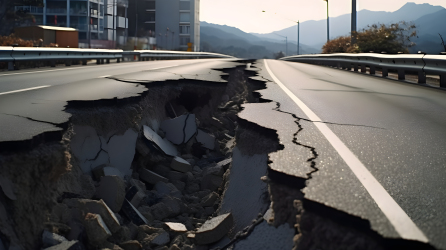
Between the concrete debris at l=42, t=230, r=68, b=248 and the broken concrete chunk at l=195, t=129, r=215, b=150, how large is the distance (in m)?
4.86

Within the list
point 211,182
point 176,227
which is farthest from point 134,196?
point 211,182

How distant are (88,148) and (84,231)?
193cm

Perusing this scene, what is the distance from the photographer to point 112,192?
5.19m

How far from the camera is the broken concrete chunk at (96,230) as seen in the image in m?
4.22

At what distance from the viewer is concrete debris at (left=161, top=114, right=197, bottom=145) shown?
27.8 ft

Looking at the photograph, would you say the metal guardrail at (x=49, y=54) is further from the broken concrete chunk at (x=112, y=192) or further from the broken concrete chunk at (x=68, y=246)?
the broken concrete chunk at (x=68, y=246)

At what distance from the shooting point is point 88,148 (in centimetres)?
605

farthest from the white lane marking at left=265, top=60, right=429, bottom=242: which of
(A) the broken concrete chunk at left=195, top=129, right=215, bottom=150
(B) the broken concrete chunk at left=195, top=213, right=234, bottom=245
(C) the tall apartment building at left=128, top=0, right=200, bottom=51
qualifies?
(C) the tall apartment building at left=128, top=0, right=200, bottom=51

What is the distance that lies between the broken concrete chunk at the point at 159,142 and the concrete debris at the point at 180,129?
0.44m

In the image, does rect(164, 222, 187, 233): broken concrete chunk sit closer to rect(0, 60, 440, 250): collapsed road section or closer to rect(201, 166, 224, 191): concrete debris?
→ rect(0, 60, 440, 250): collapsed road section

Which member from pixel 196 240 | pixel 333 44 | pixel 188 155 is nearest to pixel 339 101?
pixel 188 155

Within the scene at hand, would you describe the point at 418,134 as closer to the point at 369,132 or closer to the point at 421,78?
the point at 369,132

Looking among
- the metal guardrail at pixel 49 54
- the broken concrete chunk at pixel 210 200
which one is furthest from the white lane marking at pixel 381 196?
the metal guardrail at pixel 49 54

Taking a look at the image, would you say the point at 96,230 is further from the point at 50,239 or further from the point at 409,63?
the point at 409,63
